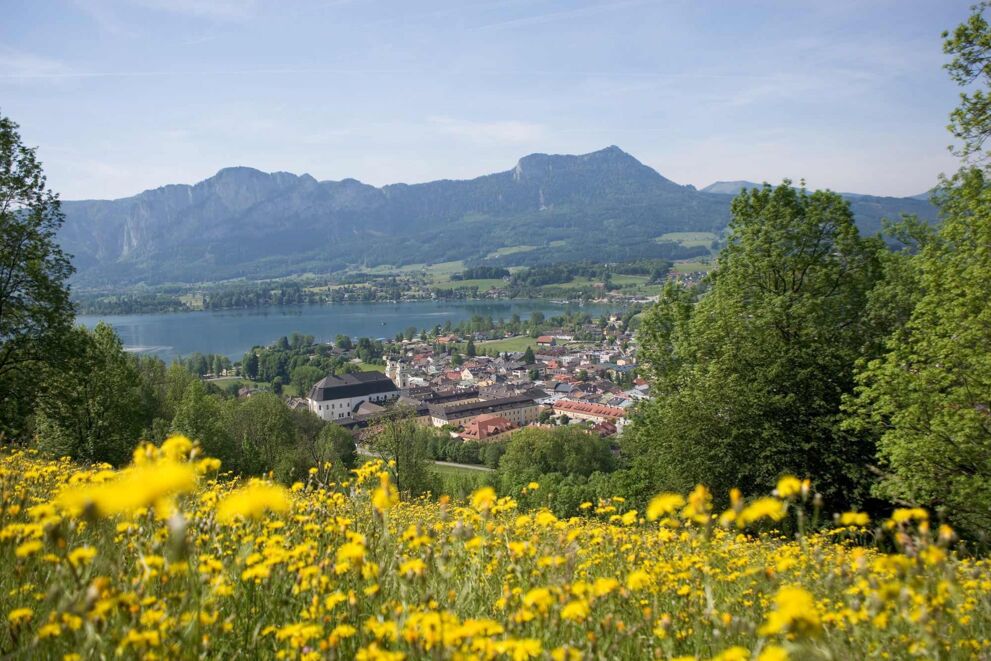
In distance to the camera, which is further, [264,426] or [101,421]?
[264,426]

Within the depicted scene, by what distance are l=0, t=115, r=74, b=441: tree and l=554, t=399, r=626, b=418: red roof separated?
87553mm

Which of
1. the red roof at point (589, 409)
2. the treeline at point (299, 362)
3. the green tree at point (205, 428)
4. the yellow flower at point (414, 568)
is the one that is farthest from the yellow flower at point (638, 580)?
the treeline at point (299, 362)

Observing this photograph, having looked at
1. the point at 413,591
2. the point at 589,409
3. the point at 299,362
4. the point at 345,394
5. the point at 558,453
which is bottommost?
the point at 589,409

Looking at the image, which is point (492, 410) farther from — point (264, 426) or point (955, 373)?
point (955, 373)

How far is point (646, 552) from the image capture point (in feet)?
16.2

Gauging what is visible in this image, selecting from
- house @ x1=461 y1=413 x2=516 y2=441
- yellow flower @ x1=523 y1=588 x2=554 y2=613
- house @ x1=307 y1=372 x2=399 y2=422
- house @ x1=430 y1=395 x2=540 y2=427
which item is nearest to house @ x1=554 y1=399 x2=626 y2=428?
house @ x1=430 y1=395 x2=540 y2=427

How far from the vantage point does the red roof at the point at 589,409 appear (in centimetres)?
9862

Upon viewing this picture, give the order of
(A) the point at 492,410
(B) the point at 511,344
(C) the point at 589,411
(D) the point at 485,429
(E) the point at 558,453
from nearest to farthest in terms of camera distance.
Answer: (E) the point at 558,453
(D) the point at 485,429
(C) the point at 589,411
(A) the point at 492,410
(B) the point at 511,344

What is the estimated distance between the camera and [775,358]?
14.0m

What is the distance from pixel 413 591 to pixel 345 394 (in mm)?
109800

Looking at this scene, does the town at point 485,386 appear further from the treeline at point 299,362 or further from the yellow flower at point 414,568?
the yellow flower at point 414,568

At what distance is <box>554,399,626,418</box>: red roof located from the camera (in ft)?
324

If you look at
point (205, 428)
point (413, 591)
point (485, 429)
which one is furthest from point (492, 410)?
point (413, 591)

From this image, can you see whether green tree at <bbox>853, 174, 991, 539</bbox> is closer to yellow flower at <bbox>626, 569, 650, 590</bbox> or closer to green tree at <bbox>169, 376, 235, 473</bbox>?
yellow flower at <bbox>626, 569, 650, 590</bbox>
